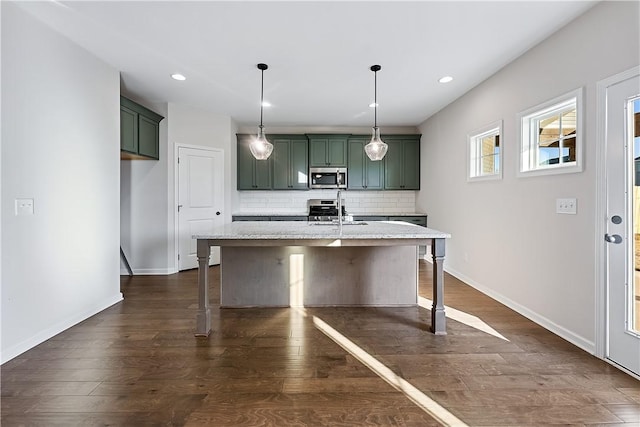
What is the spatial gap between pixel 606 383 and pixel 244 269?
2924 mm

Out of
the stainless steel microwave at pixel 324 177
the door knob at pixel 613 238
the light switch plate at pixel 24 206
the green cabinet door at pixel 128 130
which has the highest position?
the green cabinet door at pixel 128 130

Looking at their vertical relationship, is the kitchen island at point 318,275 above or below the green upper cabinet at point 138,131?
below

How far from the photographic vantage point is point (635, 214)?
195cm

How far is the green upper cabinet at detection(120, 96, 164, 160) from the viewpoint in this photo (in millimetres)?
3723

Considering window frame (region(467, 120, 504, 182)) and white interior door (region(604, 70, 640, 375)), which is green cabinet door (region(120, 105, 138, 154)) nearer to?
window frame (region(467, 120, 504, 182))

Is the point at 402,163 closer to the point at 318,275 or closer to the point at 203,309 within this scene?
the point at 318,275

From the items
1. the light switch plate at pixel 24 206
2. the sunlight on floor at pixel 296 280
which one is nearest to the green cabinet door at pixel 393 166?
the sunlight on floor at pixel 296 280

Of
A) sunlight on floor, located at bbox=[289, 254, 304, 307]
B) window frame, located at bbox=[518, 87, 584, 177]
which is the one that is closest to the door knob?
window frame, located at bbox=[518, 87, 584, 177]

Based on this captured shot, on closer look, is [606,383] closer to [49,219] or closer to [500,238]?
[500,238]

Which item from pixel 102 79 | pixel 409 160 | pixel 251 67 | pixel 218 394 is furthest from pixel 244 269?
pixel 409 160

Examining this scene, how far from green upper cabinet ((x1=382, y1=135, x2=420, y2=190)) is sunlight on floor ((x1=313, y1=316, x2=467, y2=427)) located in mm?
3941

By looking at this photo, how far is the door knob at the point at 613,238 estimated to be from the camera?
202 centimetres

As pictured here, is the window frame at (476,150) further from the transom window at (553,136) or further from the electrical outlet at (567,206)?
the electrical outlet at (567,206)

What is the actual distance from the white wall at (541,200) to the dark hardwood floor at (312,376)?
34 cm
